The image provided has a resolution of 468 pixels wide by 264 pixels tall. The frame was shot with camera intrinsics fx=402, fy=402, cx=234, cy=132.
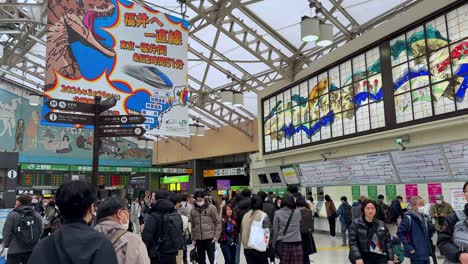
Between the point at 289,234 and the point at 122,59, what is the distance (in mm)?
4809

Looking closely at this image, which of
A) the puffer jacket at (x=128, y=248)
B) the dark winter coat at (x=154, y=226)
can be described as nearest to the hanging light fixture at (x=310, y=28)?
the dark winter coat at (x=154, y=226)

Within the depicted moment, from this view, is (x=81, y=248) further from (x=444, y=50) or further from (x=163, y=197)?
(x=444, y=50)

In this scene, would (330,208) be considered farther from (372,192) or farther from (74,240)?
(74,240)

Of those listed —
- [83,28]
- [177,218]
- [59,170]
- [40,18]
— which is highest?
[40,18]

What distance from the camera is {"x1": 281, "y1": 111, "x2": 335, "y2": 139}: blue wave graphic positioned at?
43.3 ft

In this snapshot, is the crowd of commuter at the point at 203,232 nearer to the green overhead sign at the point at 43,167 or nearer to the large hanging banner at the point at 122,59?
the large hanging banner at the point at 122,59

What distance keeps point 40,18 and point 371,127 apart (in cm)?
1031

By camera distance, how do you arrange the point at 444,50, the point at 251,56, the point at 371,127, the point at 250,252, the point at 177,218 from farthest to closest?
1. the point at 251,56
2. the point at 371,127
3. the point at 444,50
4. the point at 250,252
5. the point at 177,218

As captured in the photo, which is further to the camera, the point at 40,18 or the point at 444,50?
the point at 40,18

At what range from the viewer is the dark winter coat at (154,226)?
15.6ft

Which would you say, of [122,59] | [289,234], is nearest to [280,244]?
[289,234]

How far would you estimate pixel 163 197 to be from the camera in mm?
5016

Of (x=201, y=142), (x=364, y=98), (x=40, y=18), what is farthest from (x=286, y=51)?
(x=201, y=142)

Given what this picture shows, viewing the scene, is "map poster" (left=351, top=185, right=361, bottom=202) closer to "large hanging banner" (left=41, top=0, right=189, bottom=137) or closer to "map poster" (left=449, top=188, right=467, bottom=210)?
"map poster" (left=449, top=188, right=467, bottom=210)
